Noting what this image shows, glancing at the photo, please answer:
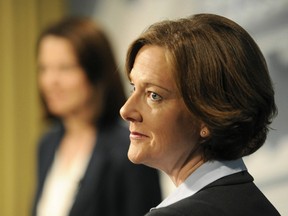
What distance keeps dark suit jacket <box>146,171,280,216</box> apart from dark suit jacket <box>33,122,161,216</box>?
112 centimetres

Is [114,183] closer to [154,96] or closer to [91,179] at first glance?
[91,179]

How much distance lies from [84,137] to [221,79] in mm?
1496

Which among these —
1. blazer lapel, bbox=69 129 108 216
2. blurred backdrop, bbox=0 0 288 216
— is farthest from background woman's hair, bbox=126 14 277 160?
blurred backdrop, bbox=0 0 288 216

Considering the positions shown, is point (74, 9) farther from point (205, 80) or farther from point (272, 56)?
point (205, 80)

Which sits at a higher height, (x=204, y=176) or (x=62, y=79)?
(x=204, y=176)

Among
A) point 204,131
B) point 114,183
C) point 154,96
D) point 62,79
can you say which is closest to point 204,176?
point 204,131

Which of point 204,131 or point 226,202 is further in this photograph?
point 204,131

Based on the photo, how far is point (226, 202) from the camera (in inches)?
57.6

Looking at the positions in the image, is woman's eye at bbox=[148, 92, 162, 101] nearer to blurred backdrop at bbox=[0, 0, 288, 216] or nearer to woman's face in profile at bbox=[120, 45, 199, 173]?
woman's face in profile at bbox=[120, 45, 199, 173]

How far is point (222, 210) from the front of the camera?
4.72 ft

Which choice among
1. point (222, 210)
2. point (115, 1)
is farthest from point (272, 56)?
point (222, 210)

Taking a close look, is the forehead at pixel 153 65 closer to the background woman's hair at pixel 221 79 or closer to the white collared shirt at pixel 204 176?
the background woman's hair at pixel 221 79

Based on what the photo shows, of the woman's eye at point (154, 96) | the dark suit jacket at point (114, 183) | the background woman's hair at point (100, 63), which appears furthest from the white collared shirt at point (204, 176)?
the background woman's hair at point (100, 63)

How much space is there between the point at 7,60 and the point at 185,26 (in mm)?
2710
